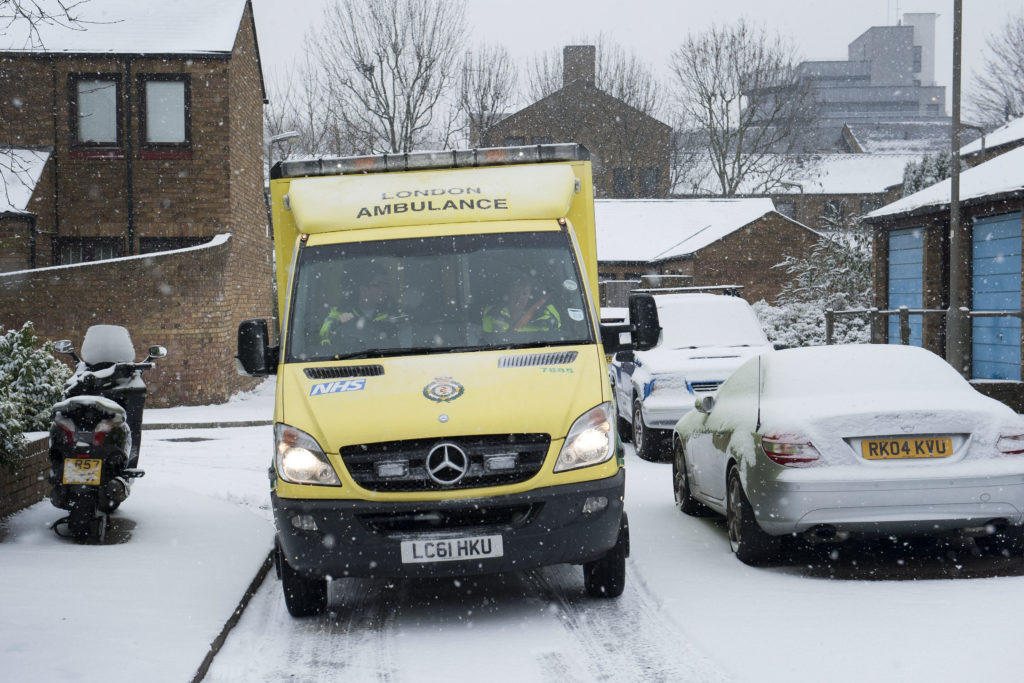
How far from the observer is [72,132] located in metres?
24.0

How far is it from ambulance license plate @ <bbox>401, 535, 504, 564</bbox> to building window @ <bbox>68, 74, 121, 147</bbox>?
2019 cm

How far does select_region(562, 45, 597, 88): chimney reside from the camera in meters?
58.1

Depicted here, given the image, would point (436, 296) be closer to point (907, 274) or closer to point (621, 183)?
point (907, 274)

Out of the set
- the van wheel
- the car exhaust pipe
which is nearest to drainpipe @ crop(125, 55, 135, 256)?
the van wheel

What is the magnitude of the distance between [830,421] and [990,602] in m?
1.34

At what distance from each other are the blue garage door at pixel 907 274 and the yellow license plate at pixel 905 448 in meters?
17.7

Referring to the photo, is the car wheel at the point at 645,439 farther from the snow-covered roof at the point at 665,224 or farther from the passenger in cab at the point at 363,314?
the snow-covered roof at the point at 665,224

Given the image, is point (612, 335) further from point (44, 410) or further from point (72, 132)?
point (72, 132)

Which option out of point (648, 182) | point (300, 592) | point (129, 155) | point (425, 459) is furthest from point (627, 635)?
point (648, 182)

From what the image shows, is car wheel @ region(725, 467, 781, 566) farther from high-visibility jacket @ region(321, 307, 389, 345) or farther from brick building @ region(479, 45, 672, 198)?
brick building @ region(479, 45, 672, 198)

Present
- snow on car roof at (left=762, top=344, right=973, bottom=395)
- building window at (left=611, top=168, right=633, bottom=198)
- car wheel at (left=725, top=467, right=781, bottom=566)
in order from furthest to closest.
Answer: building window at (left=611, top=168, right=633, bottom=198)
snow on car roof at (left=762, top=344, right=973, bottom=395)
car wheel at (left=725, top=467, right=781, bottom=566)

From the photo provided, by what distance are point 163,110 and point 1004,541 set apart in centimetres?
2045

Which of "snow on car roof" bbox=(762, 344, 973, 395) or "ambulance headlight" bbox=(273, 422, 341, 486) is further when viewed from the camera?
"snow on car roof" bbox=(762, 344, 973, 395)

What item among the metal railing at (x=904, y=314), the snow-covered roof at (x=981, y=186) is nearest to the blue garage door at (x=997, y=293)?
the snow-covered roof at (x=981, y=186)
